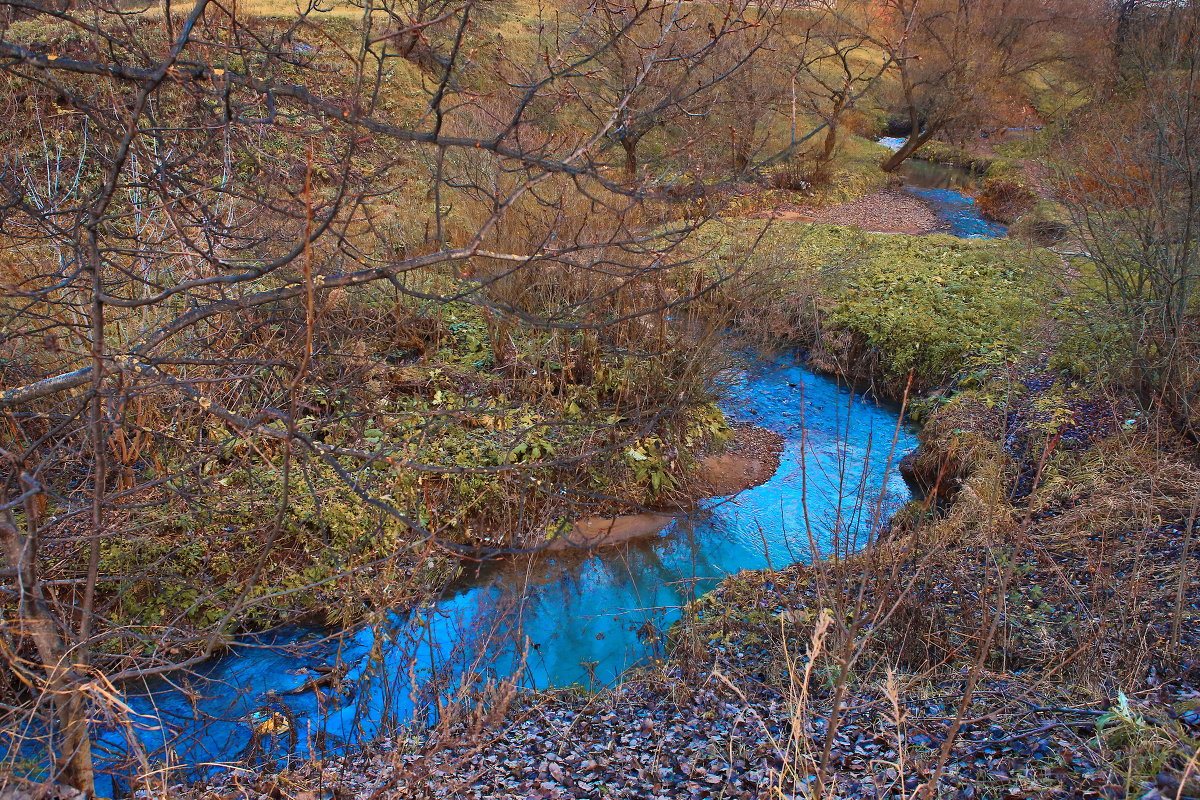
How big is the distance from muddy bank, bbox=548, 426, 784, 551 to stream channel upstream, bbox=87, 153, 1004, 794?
0.12 m

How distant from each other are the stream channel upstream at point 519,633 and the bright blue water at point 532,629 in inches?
0.6

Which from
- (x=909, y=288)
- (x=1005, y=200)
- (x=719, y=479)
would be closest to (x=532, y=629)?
(x=719, y=479)

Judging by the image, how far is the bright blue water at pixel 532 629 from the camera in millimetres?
4562

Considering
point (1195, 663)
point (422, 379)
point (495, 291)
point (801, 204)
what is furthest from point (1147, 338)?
point (801, 204)

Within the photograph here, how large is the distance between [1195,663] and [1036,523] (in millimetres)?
2601

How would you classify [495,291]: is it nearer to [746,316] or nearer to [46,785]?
[746,316]

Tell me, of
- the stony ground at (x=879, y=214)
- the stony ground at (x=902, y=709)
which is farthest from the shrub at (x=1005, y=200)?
the stony ground at (x=902, y=709)

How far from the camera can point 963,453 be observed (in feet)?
25.6

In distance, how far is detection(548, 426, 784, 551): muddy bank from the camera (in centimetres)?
729

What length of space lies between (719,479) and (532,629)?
10.4ft

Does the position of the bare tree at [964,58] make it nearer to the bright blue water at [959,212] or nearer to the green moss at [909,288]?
the bright blue water at [959,212]

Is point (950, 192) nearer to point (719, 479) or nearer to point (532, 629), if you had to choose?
point (719, 479)

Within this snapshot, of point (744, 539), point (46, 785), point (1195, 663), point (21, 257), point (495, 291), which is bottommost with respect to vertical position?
point (744, 539)

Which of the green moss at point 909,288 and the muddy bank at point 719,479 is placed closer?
the muddy bank at point 719,479
